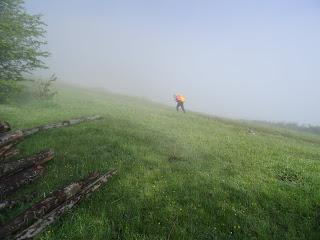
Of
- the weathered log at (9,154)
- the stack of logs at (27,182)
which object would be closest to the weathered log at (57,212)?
the stack of logs at (27,182)

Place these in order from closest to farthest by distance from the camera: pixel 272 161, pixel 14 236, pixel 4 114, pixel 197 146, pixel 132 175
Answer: pixel 14 236, pixel 132 175, pixel 272 161, pixel 197 146, pixel 4 114

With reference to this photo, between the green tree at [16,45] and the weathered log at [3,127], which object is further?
the green tree at [16,45]

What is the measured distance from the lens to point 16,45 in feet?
82.6

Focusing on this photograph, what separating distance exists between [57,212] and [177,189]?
417cm

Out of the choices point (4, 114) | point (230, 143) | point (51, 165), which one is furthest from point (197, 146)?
point (4, 114)

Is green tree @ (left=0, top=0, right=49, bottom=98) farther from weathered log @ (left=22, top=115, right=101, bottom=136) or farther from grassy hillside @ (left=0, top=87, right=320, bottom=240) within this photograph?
grassy hillside @ (left=0, top=87, right=320, bottom=240)

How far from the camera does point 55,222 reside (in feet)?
27.1

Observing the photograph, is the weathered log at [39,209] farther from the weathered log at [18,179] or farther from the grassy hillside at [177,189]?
the weathered log at [18,179]

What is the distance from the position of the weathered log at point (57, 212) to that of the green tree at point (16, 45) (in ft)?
50.3

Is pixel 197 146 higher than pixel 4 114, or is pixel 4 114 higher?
pixel 197 146

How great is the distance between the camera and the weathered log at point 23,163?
975 centimetres

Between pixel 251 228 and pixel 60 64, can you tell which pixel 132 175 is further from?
pixel 60 64

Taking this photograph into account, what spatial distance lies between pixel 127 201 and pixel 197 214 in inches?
88.7

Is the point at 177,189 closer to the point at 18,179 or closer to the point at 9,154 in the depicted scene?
the point at 18,179
